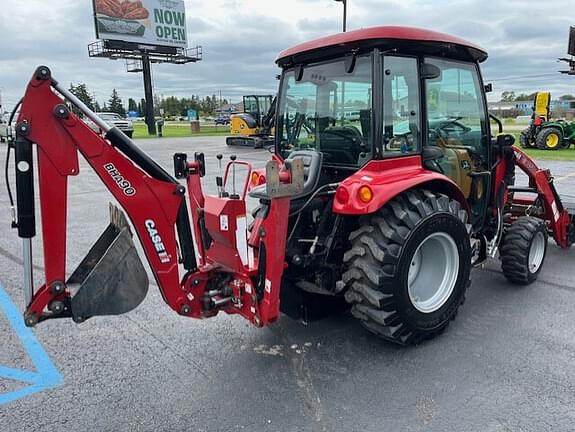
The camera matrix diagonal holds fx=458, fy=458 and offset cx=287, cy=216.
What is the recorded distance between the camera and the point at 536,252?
15.0 feet

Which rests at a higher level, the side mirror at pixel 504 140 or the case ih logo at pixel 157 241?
the side mirror at pixel 504 140

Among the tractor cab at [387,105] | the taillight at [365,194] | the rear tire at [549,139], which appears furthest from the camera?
the rear tire at [549,139]

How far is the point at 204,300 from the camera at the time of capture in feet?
9.83

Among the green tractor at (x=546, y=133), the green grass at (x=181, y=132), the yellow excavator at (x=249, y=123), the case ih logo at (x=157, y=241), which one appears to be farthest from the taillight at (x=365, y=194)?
the green grass at (x=181, y=132)

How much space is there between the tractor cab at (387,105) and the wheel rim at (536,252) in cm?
69

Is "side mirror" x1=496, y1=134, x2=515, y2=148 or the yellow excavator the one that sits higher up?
the yellow excavator

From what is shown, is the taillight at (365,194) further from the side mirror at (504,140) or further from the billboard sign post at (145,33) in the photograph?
the billboard sign post at (145,33)

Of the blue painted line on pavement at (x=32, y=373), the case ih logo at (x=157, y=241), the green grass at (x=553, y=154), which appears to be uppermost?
the case ih logo at (x=157, y=241)

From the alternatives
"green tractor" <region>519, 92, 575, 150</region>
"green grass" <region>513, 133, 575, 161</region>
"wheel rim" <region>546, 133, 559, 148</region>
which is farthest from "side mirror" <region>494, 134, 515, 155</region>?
"wheel rim" <region>546, 133, 559, 148</region>

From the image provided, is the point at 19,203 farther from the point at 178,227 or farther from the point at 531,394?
the point at 531,394

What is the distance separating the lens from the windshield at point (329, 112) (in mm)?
3371

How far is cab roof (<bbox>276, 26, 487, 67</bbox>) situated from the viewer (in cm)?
311

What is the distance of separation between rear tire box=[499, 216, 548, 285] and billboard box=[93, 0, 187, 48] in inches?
1387

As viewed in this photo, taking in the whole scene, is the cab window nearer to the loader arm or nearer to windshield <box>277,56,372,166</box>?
Answer: windshield <box>277,56,372,166</box>
